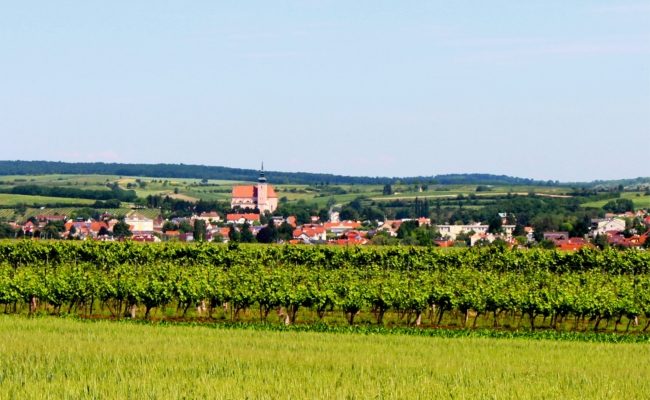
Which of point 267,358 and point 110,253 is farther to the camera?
point 110,253

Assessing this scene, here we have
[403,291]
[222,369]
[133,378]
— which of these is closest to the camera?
[133,378]

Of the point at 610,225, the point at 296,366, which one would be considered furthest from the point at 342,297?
the point at 610,225

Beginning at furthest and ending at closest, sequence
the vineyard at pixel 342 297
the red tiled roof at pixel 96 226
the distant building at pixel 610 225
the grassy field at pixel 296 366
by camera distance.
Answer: the distant building at pixel 610 225 < the red tiled roof at pixel 96 226 < the vineyard at pixel 342 297 < the grassy field at pixel 296 366

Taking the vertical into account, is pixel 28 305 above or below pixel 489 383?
below

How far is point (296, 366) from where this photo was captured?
27531 millimetres

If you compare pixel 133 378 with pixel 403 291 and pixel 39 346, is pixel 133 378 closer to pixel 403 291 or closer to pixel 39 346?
pixel 39 346

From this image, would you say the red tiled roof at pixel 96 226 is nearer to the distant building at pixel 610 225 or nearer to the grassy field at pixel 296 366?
the distant building at pixel 610 225

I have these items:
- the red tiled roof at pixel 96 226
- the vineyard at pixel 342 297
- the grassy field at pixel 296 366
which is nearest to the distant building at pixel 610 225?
the red tiled roof at pixel 96 226

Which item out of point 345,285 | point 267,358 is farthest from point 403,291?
point 267,358

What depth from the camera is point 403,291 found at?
2323 inches

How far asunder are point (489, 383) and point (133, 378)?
8.11 meters

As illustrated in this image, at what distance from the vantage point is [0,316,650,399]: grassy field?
20984 mm

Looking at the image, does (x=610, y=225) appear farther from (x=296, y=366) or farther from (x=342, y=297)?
(x=296, y=366)

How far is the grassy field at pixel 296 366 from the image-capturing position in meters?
21.0
